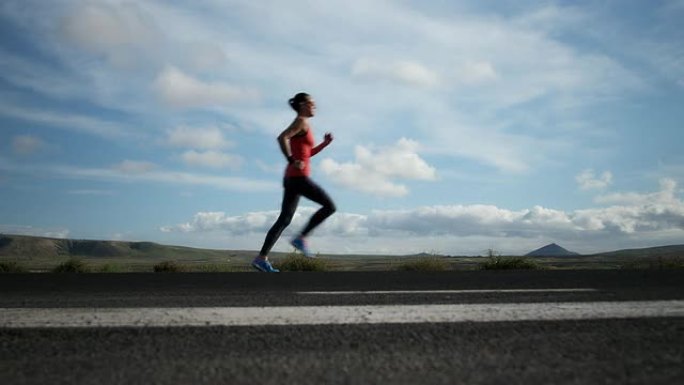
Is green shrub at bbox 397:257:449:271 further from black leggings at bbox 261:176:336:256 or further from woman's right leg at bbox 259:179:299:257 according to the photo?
woman's right leg at bbox 259:179:299:257

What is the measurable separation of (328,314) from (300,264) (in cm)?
1024

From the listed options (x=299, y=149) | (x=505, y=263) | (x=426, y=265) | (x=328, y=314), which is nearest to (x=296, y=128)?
(x=299, y=149)

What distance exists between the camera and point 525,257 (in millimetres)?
14023

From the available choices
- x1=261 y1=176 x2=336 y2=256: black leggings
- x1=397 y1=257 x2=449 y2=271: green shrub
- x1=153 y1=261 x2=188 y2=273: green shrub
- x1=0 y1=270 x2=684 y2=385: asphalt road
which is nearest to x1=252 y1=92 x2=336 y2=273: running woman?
x1=261 y1=176 x2=336 y2=256: black leggings

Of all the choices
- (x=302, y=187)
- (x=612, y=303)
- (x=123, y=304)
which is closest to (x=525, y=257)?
(x=302, y=187)

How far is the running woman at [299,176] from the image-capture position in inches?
297

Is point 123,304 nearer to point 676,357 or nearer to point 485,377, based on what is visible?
point 485,377

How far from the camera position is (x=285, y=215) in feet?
25.6

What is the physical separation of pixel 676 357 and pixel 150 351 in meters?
2.09

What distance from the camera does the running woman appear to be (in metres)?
7.55

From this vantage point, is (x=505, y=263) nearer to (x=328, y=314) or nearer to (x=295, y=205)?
(x=295, y=205)

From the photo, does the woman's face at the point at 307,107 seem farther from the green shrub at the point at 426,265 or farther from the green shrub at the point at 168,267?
the green shrub at the point at 168,267

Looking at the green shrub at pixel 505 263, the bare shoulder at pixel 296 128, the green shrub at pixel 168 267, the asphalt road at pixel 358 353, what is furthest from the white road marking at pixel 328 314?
the green shrub at pixel 168 267

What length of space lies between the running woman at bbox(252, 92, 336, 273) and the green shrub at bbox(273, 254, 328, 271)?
204 inches
